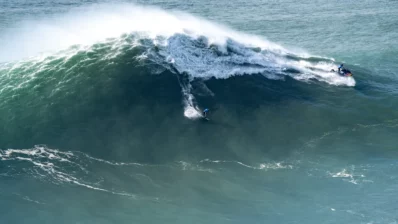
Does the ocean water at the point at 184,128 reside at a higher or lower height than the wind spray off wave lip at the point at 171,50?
lower

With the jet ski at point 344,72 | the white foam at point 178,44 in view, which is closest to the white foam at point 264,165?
the white foam at point 178,44

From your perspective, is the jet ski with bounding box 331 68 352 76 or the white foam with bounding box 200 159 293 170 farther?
the jet ski with bounding box 331 68 352 76

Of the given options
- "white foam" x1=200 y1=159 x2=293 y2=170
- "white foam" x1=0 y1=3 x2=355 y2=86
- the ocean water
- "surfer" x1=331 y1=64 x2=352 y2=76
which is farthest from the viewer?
"surfer" x1=331 y1=64 x2=352 y2=76

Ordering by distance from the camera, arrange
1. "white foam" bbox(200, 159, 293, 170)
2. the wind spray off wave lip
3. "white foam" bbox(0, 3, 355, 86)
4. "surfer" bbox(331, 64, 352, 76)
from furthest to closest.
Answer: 1. "surfer" bbox(331, 64, 352, 76)
2. "white foam" bbox(0, 3, 355, 86)
3. the wind spray off wave lip
4. "white foam" bbox(200, 159, 293, 170)

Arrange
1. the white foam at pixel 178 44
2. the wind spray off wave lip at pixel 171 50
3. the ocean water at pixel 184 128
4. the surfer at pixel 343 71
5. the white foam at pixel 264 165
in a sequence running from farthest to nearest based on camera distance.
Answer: the surfer at pixel 343 71, the white foam at pixel 178 44, the wind spray off wave lip at pixel 171 50, the white foam at pixel 264 165, the ocean water at pixel 184 128

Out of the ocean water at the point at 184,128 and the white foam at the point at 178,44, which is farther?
the white foam at the point at 178,44

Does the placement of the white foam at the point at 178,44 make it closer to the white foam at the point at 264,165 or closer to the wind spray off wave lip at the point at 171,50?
the wind spray off wave lip at the point at 171,50

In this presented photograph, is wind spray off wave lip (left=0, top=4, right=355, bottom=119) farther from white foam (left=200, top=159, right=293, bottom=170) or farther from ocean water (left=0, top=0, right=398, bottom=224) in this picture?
white foam (left=200, top=159, right=293, bottom=170)

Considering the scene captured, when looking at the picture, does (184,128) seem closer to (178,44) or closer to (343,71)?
(178,44)

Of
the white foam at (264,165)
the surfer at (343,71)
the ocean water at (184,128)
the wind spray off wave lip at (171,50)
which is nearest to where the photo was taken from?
the ocean water at (184,128)

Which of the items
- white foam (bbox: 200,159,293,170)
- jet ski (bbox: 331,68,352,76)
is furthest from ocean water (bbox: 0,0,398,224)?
jet ski (bbox: 331,68,352,76)
